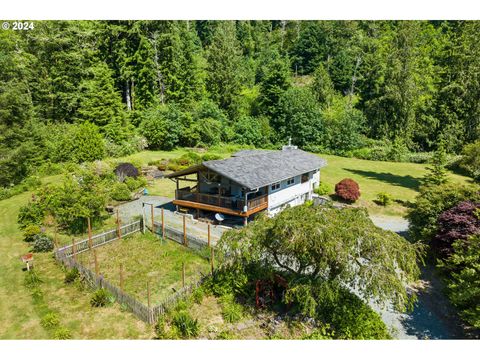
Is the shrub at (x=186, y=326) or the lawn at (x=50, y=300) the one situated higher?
the shrub at (x=186, y=326)

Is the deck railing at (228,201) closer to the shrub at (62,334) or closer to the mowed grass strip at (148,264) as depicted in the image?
the mowed grass strip at (148,264)

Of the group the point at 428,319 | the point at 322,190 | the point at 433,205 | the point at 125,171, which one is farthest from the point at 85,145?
the point at 428,319

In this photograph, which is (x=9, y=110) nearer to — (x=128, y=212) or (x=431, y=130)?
(x=128, y=212)

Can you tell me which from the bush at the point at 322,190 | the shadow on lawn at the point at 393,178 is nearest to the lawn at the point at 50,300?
the bush at the point at 322,190

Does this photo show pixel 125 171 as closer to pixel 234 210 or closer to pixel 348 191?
pixel 234 210

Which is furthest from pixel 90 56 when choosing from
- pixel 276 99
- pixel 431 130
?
pixel 431 130

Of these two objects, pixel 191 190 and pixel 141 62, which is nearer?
pixel 191 190

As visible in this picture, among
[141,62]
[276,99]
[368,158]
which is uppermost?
[141,62]

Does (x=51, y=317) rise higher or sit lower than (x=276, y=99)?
lower
